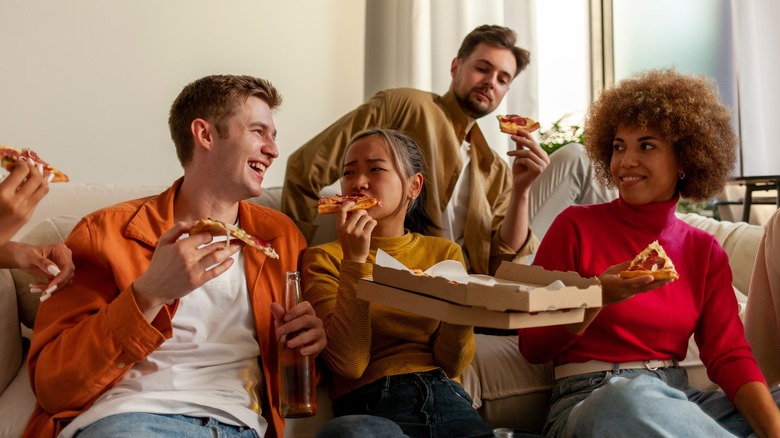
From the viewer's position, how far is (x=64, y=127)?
3.31 meters

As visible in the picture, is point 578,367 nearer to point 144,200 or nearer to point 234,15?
point 144,200

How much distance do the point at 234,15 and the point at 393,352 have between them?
2.43 meters

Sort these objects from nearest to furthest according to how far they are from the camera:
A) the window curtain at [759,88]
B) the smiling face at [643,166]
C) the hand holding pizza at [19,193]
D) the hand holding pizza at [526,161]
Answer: the hand holding pizza at [19,193] < the smiling face at [643,166] < the hand holding pizza at [526,161] < the window curtain at [759,88]

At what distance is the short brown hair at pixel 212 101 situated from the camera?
190 centimetres

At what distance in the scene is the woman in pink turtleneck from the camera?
1805 millimetres

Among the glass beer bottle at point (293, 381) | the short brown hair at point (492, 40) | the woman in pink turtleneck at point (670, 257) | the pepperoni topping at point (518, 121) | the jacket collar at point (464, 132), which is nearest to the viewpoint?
the glass beer bottle at point (293, 381)

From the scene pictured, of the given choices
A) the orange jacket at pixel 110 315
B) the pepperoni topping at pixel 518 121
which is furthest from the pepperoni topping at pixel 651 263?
the pepperoni topping at pixel 518 121

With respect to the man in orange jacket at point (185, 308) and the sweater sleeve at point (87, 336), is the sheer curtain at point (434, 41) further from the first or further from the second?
the sweater sleeve at point (87, 336)

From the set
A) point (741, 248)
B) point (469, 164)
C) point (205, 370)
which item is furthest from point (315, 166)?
point (741, 248)

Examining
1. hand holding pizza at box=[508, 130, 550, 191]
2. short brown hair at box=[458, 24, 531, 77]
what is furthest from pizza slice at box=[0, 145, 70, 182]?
short brown hair at box=[458, 24, 531, 77]

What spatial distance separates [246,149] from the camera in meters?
1.87

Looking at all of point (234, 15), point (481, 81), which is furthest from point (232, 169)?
point (234, 15)

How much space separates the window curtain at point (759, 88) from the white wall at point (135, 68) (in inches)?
83.5

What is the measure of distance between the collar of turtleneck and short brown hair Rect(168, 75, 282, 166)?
96cm
